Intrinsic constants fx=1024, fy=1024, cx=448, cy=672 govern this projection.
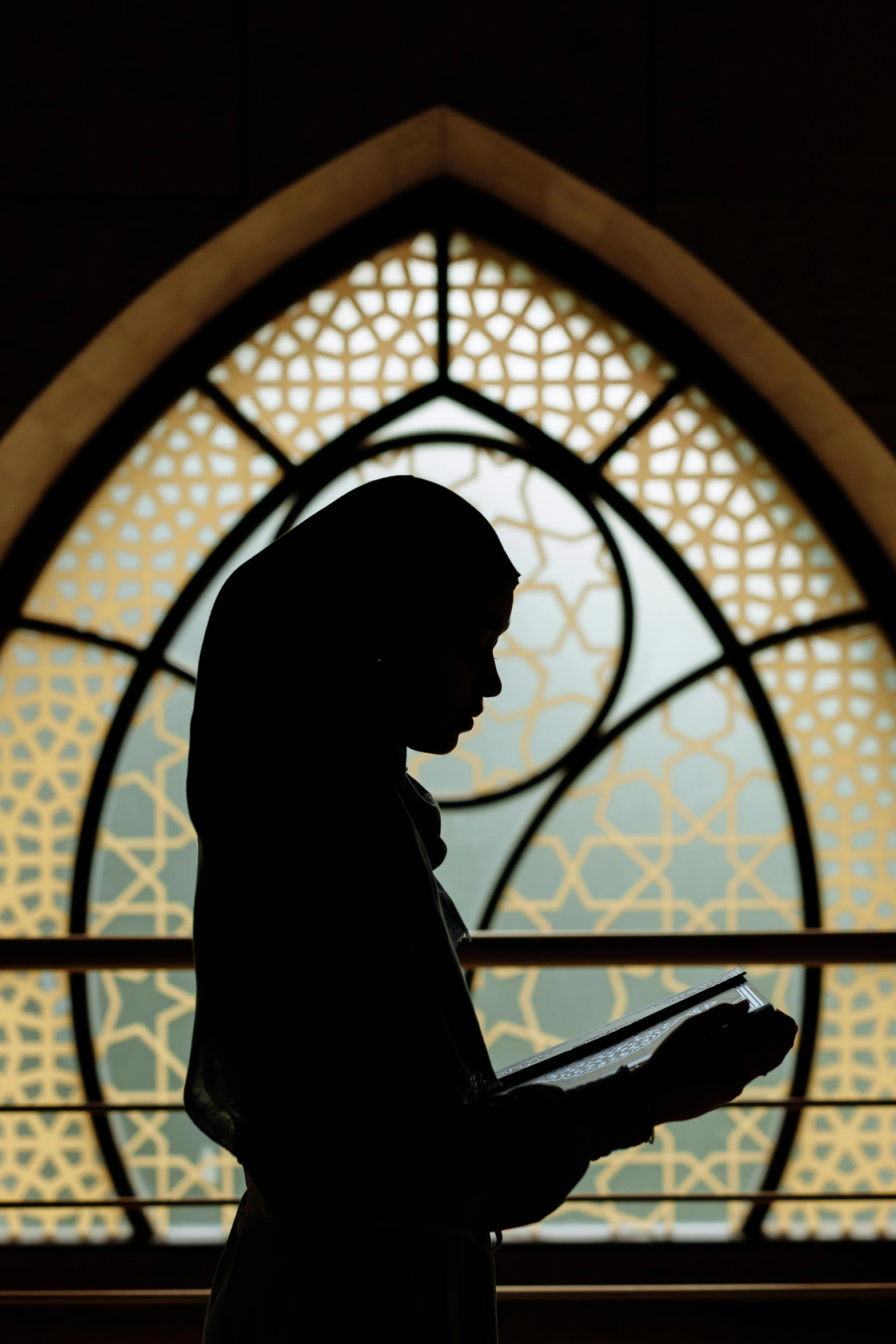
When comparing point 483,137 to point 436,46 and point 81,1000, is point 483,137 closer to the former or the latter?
point 436,46

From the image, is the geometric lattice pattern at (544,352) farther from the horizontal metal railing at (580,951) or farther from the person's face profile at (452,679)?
the person's face profile at (452,679)

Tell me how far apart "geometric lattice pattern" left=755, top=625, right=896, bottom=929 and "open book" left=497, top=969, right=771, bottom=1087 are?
7.05 ft

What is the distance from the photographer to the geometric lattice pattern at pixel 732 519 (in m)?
3.08

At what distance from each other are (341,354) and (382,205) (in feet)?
1.51

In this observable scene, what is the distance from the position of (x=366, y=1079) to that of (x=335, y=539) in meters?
0.42

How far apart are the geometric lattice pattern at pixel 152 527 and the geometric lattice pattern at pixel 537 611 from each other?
0.32 metres

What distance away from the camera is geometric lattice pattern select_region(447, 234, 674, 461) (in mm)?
3064

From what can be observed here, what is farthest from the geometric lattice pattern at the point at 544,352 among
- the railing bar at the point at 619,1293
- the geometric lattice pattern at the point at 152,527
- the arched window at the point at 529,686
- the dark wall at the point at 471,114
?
the railing bar at the point at 619,1293

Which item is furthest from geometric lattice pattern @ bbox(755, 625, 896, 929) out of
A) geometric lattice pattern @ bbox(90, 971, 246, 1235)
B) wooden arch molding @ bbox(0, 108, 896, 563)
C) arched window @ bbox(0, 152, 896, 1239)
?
geometric lattice pattern @ bbox(90, 971, 246, 1235)

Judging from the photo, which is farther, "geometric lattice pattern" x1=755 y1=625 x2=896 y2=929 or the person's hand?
"geometric lattice pattern" x1=755 y1=625 x2=896 y2=929

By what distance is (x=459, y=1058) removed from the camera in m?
0.78

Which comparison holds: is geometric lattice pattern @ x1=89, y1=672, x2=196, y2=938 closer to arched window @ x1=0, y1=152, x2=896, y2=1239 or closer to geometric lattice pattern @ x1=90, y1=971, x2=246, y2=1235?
arched window @ x1=0, y1=152, x2=896, y2=1239

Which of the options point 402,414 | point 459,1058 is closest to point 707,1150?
point 402,414

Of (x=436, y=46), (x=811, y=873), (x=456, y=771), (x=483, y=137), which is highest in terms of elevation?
(x=436, y=46)
